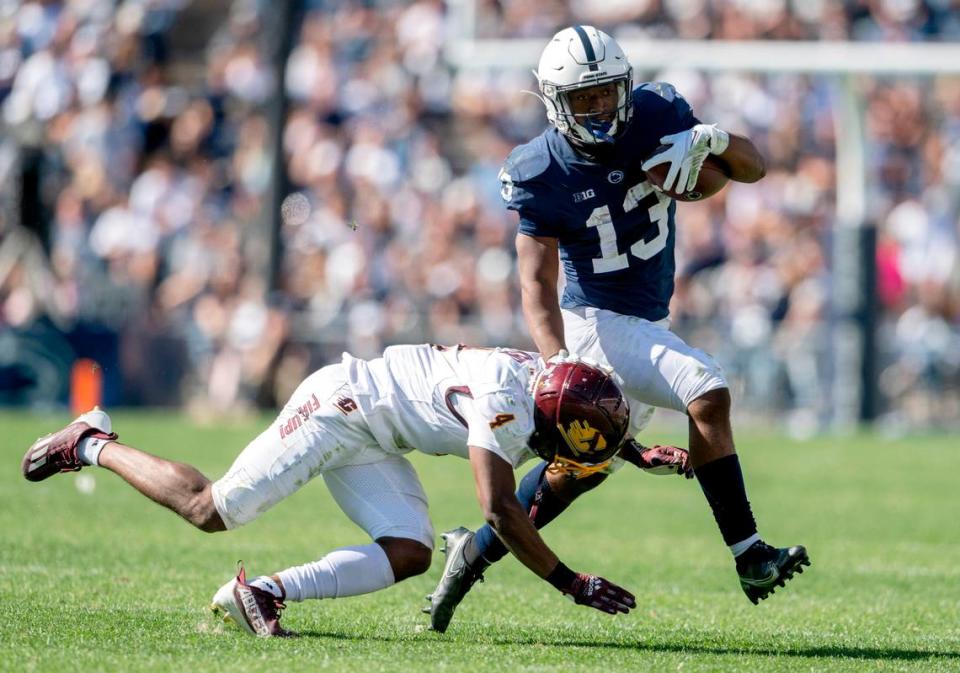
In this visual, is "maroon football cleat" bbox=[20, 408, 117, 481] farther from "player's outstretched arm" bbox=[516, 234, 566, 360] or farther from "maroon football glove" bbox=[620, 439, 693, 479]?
"maroon football glove" bbox=[620, 439, 693, 479]

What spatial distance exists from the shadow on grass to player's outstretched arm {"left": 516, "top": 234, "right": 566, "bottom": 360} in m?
1.16

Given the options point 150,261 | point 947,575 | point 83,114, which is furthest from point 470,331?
point 947,575

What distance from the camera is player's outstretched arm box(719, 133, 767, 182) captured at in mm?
6355

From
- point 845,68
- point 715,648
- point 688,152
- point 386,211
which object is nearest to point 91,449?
point 715,648

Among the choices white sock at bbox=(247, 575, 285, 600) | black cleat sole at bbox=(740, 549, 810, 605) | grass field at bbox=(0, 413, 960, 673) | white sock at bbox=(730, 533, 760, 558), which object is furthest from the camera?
white sock at bbox=(730, 533, 760, 558)

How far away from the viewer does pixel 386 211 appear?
1756 cm

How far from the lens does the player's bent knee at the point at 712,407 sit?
5984mm

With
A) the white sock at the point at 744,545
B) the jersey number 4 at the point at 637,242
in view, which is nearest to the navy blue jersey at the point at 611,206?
the jersey number 4 at the point at 637,242

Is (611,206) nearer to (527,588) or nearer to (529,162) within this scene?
(529,162)

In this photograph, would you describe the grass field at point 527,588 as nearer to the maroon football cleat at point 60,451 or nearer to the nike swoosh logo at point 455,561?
the nike swoosh logo at point 455,561

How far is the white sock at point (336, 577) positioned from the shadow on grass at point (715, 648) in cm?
21

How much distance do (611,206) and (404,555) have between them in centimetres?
173

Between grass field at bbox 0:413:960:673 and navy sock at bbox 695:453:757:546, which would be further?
navy sock at bbox 695:453:757:546

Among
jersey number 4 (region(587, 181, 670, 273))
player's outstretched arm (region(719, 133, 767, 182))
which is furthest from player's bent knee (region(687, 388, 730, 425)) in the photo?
player's outstretched arm (region(719, 133, 767, 182))
